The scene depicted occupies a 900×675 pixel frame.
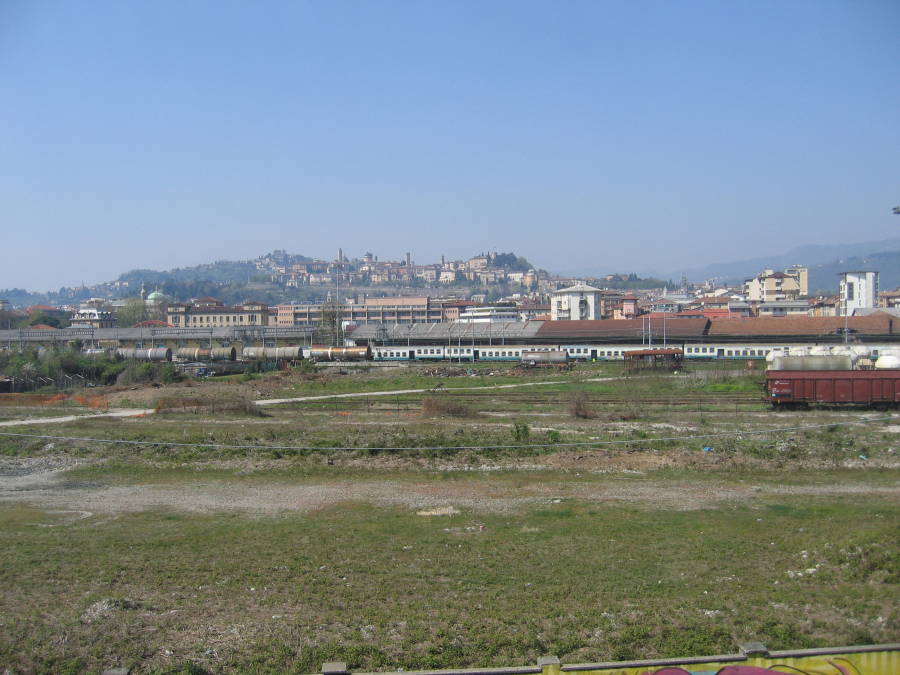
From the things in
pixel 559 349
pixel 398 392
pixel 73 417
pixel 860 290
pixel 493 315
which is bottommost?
pixel 398 392

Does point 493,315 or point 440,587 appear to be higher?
point 493,315

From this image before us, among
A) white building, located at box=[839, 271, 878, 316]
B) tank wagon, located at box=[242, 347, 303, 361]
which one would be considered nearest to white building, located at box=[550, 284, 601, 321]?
white building, located at box=[839, 271, 878, 316]

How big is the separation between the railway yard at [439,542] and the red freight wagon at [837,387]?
100 inches

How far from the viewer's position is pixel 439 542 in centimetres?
1366

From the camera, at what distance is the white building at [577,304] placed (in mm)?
108188

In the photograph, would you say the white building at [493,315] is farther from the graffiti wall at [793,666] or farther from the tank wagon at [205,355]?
the graffiti wall at [793,666]

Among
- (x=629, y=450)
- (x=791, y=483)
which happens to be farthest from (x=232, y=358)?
(x=791, y=483)

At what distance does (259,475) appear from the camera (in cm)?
2100

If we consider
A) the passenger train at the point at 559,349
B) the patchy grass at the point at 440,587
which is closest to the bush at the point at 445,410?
the patchy grass at the point at 440,587

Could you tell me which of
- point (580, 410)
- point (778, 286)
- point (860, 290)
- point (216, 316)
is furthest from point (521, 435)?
point (778, 286)

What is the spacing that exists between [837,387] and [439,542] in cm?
→ 2624

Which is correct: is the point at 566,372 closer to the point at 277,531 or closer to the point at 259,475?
the point at 259,475

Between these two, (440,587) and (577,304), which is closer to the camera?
(440,587)

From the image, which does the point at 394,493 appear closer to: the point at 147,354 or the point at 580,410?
the point at 580,410
